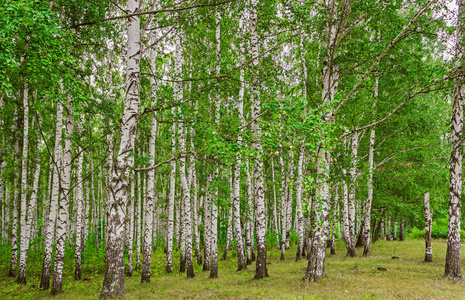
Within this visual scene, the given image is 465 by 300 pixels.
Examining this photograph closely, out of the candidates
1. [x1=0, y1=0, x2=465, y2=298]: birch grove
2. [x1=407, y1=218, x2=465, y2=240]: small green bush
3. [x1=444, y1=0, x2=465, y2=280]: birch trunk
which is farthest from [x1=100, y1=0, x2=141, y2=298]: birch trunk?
[x1=407, y1=218, x2=465, y2=240]: small green bush

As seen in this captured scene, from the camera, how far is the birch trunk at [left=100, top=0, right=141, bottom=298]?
675 cm

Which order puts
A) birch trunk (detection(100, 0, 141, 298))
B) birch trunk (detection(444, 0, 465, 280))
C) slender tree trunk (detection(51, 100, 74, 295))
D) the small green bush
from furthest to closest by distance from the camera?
1. the small green bush
2. birch trunk (detection(444, 0, 465, 280))
3. slender tree trunk (detection(51, 100, 74, 295))
4. birch trunk (detection(100, 0, 141, 298))

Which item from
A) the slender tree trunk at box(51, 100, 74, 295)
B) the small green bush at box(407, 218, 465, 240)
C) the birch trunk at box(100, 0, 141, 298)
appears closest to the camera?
the birch trunk at box(100, 0, 141, 298)

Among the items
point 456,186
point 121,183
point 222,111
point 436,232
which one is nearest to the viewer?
point 121,183

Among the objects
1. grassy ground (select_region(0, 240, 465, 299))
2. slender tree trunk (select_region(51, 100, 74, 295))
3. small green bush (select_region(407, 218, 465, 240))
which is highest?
slender tree trunk (select_region(51, 100, 74, 295))

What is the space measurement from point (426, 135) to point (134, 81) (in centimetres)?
1714

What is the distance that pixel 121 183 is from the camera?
7055 millimetres

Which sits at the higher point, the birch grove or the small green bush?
the birch grove

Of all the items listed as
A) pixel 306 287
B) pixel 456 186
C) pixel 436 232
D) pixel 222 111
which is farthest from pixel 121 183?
pixel 436 232

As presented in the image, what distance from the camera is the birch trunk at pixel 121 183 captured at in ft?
22.1

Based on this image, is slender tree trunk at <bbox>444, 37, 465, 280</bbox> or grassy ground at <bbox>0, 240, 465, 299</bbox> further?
slender tree trunk at <bbox>444, 37, 465, 280</bbox>

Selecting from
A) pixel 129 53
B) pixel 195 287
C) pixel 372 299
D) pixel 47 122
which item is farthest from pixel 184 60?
pixel 372 299

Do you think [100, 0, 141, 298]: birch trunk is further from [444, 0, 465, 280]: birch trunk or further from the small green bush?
the small green bush

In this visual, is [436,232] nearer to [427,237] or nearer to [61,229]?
[427,237]
